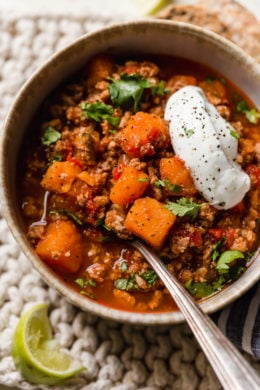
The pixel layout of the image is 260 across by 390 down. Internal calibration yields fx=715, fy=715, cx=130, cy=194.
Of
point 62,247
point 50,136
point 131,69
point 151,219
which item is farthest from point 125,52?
point 62,247

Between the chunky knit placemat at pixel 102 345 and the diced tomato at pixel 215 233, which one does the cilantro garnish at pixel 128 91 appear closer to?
the diced tomato at pixel 215 233

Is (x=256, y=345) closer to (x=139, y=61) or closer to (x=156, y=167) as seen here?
(x=156, y=167)

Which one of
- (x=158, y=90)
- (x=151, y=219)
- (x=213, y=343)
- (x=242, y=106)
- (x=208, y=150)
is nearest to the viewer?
(x=213, y=343)

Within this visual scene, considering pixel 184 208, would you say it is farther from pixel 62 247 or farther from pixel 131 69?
pixel 131 69

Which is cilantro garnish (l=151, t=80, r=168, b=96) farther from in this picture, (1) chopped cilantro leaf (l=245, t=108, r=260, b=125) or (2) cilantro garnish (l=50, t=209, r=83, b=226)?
(2) cilantro garnish (l=50, t=209, r=83, b=226)

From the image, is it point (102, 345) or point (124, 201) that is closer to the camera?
point (124, 201)

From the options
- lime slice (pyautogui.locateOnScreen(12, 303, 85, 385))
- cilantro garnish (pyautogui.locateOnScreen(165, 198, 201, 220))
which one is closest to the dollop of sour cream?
cilantro garnish (pyautogui.locateOnScreen(165, 198, 201, 220))

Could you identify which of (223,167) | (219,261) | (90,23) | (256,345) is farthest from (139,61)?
(256,345)
